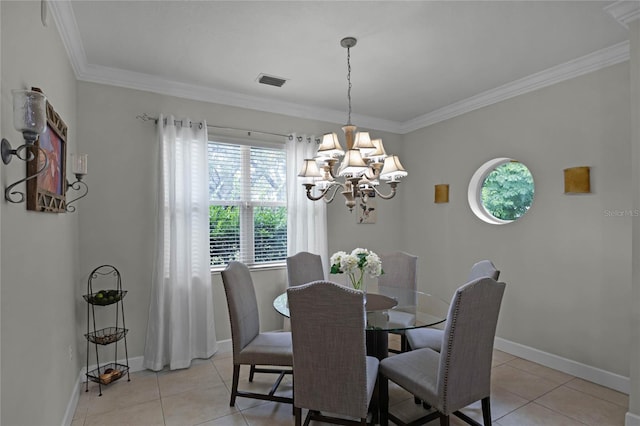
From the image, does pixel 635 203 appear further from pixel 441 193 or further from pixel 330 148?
pixel 441 193

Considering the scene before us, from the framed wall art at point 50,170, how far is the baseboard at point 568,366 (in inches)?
146

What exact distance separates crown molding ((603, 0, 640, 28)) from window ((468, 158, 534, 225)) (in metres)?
1.48

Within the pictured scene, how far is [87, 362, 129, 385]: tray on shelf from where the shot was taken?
2.89m

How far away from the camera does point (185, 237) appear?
337 centimetres

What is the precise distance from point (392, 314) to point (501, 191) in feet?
7.68

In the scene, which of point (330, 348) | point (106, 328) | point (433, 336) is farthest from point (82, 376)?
point (433, 336)

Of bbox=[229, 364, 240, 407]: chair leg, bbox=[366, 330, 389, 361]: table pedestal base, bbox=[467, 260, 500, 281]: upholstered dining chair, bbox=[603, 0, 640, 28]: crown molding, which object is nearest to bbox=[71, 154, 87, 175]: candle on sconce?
bbox=[229, 364, 240, 407]: chair leg

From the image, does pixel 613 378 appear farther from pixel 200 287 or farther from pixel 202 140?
pixel 202 140

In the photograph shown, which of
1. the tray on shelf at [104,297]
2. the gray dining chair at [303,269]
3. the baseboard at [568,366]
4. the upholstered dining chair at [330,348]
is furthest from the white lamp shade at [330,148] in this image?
the baseboard at [568,366]

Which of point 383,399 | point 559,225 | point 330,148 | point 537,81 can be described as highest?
point 537,81

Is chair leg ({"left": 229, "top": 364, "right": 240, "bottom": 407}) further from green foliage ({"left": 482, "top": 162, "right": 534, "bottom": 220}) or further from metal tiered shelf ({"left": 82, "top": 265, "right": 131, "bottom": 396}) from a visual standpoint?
green foliage ({"left": 482, "top": 162, "right": 534, "bottom": 220})

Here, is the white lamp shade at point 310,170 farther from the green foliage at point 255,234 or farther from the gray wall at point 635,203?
the gray wall at point 635,203

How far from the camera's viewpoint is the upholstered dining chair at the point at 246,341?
2.49 m

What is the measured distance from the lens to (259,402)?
8.81ft
